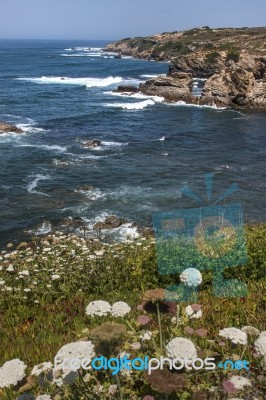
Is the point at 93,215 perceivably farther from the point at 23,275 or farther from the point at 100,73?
the point at 100,73

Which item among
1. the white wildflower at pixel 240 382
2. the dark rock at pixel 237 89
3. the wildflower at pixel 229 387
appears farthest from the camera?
the dark rock at pixel 237 89

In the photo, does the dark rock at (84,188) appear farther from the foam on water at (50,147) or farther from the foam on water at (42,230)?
the foam on water at (50,147)

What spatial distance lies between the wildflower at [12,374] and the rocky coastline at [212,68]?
57.2 meters

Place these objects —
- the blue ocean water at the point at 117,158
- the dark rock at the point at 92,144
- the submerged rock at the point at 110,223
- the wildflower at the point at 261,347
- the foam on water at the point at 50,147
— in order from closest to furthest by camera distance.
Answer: the wildflower at the point at 261,347 → the submerged rock at the point at 110,223 → the blue ocean water at the point at 117,158 → the foam on water at the point at 50,147 → the dark rock at the point at 92,144

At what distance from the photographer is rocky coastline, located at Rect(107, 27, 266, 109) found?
56969mm

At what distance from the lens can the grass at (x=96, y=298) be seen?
132 inches

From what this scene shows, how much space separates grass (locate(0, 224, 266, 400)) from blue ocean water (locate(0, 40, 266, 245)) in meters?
11.2

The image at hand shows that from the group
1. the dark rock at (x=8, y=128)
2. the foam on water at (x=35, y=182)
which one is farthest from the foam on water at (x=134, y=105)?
the foam on water at (x=35, y=182)

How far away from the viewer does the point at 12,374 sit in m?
2.96

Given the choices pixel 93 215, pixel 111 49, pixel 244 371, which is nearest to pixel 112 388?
pixel 244 371

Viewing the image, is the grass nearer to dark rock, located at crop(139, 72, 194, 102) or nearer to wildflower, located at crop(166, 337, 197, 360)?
wildflower, located at crop(166, 337, 197, 360)

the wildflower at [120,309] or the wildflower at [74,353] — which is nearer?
the wildflower at [74,353]

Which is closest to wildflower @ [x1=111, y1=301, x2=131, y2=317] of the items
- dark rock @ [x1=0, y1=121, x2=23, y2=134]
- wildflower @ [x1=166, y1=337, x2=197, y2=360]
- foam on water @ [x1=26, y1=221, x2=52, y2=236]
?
wildflower @ [x1=166, y1=337, x2=197, y2=360]

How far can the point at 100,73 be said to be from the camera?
313 feet
